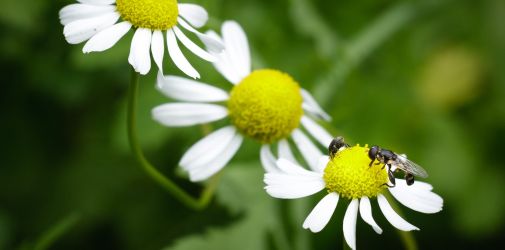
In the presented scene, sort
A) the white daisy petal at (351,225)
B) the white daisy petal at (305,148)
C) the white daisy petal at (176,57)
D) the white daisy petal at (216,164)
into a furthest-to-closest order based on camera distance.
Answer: the white daisy petal at (305,148)
the white daisy petal at (216,164)
the white daisy petal at (176,57)
the white daisy petal at (351,225)

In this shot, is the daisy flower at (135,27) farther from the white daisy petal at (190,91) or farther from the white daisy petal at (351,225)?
the white daisy petal at (351,225)

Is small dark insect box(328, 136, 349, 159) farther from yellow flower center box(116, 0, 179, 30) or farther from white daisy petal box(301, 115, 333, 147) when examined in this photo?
yellow flower center box(116, 0, 179, 30)

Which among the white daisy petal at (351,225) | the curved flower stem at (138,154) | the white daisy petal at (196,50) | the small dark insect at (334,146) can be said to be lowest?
the curved flower stem at (138,154)

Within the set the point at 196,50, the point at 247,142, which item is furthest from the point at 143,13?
the point at 247,142

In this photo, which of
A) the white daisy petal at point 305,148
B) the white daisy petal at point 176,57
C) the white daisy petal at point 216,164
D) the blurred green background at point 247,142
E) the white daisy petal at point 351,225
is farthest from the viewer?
the blurred green background at point 247,142

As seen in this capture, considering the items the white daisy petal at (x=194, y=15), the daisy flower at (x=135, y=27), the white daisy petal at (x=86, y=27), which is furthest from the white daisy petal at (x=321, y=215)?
the white daisy petal at (x=86, y=27)

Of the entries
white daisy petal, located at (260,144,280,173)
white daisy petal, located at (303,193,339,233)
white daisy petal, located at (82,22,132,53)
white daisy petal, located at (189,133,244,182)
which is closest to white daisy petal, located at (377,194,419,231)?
white daisy petal, located at (303,193,339,233)
